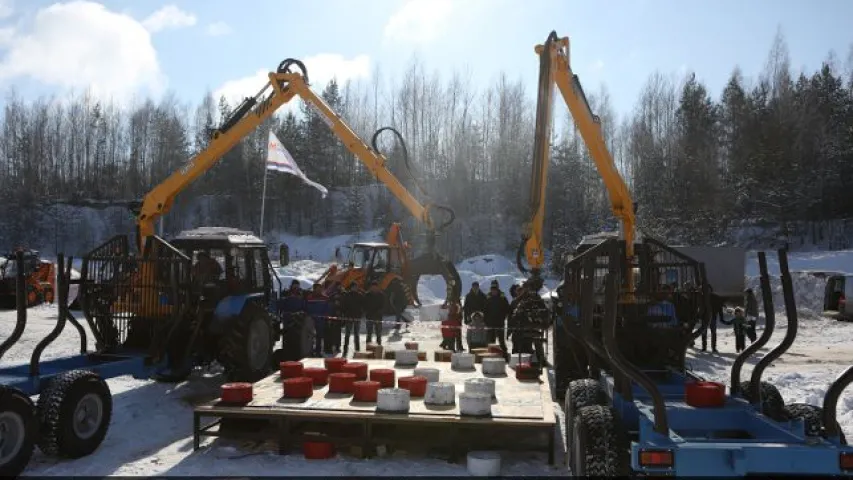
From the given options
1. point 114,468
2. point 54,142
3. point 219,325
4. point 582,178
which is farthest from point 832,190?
point 54,142

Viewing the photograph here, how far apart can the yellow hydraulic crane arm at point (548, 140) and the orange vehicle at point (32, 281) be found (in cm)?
1717

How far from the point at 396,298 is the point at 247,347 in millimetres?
9379

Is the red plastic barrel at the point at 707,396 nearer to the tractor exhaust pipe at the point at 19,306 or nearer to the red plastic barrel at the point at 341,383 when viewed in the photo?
the red plastic barrel at the point at 341,383

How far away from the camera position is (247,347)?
959 centimetres

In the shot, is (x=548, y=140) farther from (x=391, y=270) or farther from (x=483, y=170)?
(x=483, y=170)

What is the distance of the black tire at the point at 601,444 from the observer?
4.82 m

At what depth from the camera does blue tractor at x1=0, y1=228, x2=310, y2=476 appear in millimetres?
6219

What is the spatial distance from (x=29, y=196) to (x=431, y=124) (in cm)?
3205

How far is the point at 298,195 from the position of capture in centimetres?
5231

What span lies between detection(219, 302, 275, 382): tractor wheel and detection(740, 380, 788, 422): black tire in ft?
21.1

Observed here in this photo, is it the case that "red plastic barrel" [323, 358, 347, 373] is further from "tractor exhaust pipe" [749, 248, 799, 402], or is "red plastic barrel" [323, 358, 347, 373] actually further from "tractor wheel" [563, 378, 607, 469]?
"tractor exhaust pipe" [749, 248, 799, 402]

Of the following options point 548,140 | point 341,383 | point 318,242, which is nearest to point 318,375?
point 341,383

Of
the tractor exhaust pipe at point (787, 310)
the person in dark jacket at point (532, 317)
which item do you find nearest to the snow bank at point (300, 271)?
the person in dark jacket at point (532, 317)

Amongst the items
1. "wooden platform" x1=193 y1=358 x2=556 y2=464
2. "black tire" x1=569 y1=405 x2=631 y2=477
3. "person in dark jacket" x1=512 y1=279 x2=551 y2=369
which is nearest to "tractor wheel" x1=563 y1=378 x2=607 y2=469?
"wooden platform" x1=193 y1=358 x2=556 y2=464
